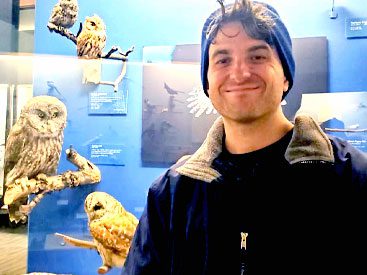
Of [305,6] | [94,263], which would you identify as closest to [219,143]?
[305,6]

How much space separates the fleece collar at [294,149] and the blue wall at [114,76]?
1.22 ft

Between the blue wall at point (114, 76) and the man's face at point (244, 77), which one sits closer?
the man's face at point (244, 77)

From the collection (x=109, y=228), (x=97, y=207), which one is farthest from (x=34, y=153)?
(x=109, y=228)

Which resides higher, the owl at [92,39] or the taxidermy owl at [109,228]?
the owl at [92,39]

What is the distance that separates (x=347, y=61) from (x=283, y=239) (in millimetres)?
681

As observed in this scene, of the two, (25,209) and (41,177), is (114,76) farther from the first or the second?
(25,209)

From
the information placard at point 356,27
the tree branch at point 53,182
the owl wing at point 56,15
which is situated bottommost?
the tree branch at point 53,182

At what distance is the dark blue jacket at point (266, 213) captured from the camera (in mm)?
741

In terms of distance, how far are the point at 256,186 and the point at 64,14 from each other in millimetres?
1046

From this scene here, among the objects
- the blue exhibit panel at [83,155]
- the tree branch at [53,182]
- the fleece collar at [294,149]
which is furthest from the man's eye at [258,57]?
the tree branch at [53,182]

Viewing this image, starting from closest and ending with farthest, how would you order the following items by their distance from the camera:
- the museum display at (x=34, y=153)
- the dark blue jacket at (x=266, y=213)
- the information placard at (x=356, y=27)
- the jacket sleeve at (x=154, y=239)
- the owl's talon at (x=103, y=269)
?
the dark blue jacket at (x=266, y=213) < the jacket sleeve at (x=154, y=239) < the information placard at (x=356, y=27) < the owl's talon at (x=103, y=269) < the museum display at (x=34, y=153)

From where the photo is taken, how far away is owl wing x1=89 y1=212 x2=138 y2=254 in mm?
1238

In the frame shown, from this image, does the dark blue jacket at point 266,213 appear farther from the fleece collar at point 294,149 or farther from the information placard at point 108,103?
the information placard at point 108,103

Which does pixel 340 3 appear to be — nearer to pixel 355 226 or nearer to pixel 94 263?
pixel 355 226
